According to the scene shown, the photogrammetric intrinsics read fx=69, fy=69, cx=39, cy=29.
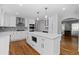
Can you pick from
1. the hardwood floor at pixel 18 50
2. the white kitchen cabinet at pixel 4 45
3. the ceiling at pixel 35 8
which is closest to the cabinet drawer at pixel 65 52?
the hardwood floor at pixel 18 50

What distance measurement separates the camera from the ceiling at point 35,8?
0.99 metres

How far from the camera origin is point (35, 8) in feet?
3.39

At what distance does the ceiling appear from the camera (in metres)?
0.99

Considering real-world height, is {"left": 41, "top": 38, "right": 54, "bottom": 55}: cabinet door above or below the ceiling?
below

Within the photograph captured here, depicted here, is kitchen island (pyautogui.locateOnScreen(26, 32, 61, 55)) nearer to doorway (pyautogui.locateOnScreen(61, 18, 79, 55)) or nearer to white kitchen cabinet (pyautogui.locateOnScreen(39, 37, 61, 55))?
white kitchen cabinet (pyautogui.locateOnScreen(39, 37, 61, 55))

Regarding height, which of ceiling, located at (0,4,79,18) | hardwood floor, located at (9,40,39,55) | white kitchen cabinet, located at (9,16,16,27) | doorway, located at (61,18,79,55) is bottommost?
hardwood floor, located at (9,40,39,55)

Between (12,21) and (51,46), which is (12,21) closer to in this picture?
(12,21)

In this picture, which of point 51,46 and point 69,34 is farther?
point 69,34

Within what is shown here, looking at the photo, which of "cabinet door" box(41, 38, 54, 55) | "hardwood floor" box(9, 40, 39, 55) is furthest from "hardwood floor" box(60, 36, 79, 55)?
"hardwood floor" box(9, 40, 39, 55)

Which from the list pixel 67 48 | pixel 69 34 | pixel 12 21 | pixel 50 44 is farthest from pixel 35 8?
pixel 67 48

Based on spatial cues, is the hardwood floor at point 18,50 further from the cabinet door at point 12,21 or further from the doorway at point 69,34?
the doorway at point 69,34
